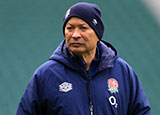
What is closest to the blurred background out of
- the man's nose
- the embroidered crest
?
the embroidered crest

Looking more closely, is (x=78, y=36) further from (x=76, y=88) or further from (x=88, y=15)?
(x=76, y=88)

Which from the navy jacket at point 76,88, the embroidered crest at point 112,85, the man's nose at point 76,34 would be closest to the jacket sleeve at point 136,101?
the navy jacket at point 76,88

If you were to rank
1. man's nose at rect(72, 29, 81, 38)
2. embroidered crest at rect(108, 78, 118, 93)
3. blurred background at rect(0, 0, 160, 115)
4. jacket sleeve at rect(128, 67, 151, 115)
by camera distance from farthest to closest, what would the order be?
blurred background at rect(0, 0, 160, 115) < jacket sleeve at rect(128, 67, 151, 115) < embroidered crest at rect(108, 78, 118, 93) < man's nose at rect(72, 29, 81, 38)

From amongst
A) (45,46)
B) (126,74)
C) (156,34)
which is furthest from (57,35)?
(126,74)

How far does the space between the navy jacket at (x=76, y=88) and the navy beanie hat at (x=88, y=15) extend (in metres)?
0.20

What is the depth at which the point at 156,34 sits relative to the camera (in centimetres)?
688

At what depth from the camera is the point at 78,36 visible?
126 inches

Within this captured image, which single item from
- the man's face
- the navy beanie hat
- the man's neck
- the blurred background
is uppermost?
the navy beanie hat

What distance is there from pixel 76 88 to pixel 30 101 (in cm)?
33

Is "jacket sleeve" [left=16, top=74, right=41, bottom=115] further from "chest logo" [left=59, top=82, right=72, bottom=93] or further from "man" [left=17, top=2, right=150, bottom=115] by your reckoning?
"chest logo" [left=59, top=82, right=72, bottom=93]

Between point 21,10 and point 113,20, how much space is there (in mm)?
1352

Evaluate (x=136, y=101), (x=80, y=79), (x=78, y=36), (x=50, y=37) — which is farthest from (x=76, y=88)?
(x=50, y=37)

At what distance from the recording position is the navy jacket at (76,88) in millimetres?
3227

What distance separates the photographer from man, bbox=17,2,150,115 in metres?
3.22
